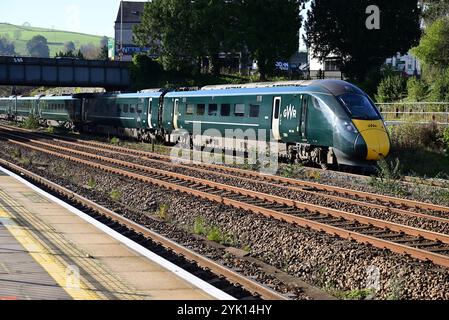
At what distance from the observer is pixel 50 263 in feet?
32.9

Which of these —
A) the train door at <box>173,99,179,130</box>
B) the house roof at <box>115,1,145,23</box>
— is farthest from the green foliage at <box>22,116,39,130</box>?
the house roof at <box>115,1,145,23</box>

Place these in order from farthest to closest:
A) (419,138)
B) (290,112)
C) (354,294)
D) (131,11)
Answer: (131,11)
(419,138)
(290,112)
(354,294)

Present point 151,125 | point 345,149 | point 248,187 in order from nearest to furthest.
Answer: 1. point 248,187
2. point 345,149
3. point 151,125

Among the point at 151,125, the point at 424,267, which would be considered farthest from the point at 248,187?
the point at 151,125

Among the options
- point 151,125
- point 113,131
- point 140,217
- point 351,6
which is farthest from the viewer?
point 351,6

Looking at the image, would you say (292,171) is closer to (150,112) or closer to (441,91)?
(150,112)

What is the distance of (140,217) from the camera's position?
614 inches

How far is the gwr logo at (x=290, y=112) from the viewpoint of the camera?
23478mm

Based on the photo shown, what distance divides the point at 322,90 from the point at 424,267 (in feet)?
41.4

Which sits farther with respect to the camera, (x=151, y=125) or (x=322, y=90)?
(x=151, y=125)

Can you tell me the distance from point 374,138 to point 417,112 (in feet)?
37.8

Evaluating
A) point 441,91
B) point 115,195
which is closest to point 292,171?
point 115,195

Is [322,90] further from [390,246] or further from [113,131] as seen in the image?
[113,131]

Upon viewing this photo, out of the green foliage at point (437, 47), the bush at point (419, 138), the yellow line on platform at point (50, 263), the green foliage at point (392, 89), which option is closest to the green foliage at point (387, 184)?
the bush at point (419, 138)
